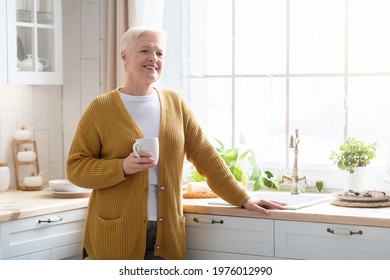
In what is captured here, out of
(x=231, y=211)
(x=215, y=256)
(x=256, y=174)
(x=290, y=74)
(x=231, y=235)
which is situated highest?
(x=290, y=74)

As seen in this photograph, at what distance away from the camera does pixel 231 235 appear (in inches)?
133

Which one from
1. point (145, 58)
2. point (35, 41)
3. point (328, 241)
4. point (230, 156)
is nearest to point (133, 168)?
point (145, 58)

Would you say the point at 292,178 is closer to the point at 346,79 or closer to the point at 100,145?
the point at 346,79

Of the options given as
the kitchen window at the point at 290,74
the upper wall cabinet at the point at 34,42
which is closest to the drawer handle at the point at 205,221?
the kitchen window at the point at 290,74

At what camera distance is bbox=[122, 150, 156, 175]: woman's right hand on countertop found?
3.00 m

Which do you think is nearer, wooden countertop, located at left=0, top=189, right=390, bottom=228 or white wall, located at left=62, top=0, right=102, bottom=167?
wooden countertop, located at left=0, top=189, right=390, bottom=228

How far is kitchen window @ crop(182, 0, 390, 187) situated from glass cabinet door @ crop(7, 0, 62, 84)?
693 millimetres

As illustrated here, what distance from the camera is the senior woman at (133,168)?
312 cm

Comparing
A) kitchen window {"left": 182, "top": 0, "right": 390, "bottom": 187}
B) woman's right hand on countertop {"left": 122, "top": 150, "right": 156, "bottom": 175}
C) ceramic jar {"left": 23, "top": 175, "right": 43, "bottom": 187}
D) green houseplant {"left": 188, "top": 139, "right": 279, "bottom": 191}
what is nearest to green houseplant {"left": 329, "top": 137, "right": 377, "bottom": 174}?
kitchen window {"left": 182, "top": 0, "right": 390, "bottom": 187}

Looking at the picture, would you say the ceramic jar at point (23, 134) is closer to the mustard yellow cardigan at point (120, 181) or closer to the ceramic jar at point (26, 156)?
the ceramic jar at point (26, 156)

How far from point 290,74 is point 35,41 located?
133 centimetres

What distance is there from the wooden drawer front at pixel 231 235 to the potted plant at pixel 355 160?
606 mm

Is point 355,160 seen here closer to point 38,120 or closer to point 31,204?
point 31,204

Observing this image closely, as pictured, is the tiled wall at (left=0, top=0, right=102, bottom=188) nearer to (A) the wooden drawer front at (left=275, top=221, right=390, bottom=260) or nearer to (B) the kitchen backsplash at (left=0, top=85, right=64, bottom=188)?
(B) the kitchen backsplash at (left=0, top=85, right=64, bottom=188)
